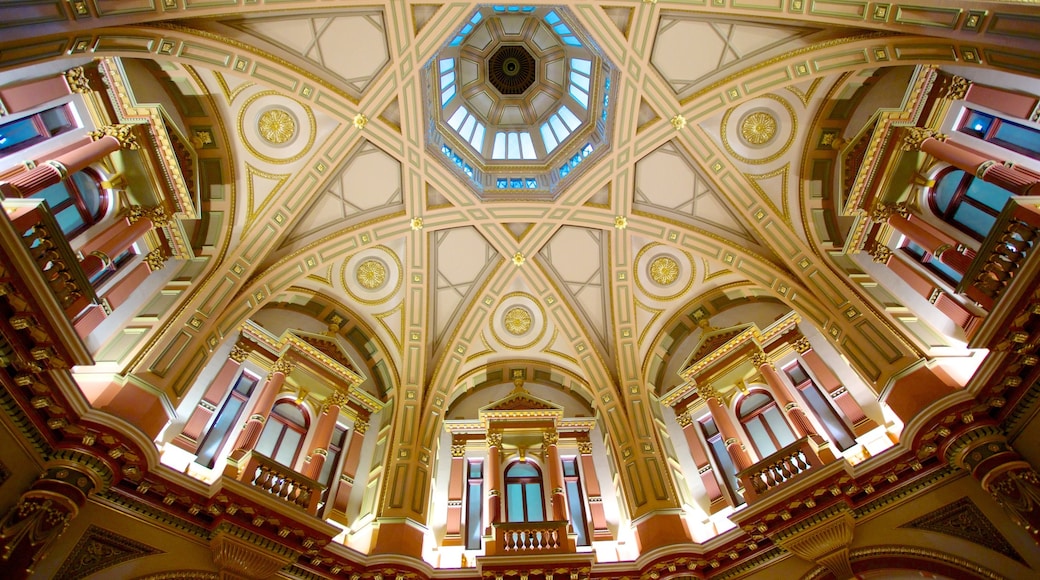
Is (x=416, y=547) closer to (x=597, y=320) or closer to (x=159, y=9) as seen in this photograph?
(x=597, y=320)

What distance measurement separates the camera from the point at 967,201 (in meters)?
12.3

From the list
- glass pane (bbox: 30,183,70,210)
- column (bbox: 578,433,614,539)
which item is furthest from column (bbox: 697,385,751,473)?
glass pane (bbox: 30,183,70,210)

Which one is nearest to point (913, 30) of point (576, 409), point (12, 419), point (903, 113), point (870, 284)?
point (903, 113)

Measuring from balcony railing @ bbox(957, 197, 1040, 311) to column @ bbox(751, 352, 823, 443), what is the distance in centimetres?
470

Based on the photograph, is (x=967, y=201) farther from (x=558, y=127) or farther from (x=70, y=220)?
(x=70, y=220)

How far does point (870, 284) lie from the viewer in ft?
47.0

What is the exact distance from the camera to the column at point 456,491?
14781 millimetres

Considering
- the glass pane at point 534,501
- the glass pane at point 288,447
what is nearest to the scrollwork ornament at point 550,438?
the glass pane at point 534,501

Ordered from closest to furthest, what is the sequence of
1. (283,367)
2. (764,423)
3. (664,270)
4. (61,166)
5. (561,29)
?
(61,166) < (764,423) < (283,367) < (561,29) < (664,270)

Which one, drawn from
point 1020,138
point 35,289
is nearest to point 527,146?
point 1020,138

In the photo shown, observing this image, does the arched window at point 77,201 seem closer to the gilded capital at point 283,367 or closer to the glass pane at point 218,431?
the glass pane at point 218,431

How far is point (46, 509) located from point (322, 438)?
6395 millimetres

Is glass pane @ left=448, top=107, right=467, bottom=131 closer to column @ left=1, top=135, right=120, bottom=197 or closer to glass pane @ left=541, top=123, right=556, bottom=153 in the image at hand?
glass pane @ left=541, top=123, right=556, bottom=153

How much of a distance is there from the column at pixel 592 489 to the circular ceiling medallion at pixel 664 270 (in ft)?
17.4
